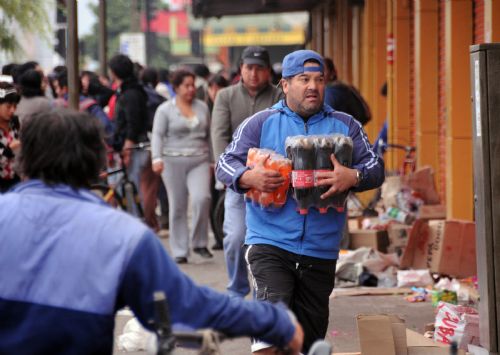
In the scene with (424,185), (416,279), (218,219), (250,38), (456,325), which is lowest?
(416,279)

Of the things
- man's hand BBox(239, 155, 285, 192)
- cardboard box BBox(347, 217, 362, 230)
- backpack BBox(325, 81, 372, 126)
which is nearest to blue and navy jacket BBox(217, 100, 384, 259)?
man's hand BBox(239, 155, 285, 192)

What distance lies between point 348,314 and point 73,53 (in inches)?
150

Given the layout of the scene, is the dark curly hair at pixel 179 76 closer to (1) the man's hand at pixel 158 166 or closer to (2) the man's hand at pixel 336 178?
(1) the man's hand at pixel 158 166

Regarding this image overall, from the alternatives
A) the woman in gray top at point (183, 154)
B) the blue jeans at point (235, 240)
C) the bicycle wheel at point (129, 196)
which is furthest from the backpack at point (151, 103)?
the blue jeans at point (235, 240)

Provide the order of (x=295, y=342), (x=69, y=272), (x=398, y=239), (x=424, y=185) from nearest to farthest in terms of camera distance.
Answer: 1. (x=69, y=272)
2. (x=295, y=342)
3. (x=398, y=239)
4. (x=424, y=185)

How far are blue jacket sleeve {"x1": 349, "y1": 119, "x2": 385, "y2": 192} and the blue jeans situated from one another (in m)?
2.61

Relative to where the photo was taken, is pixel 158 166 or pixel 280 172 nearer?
pixel 280 172

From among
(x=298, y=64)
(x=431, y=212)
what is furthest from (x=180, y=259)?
(x=298, y=64)

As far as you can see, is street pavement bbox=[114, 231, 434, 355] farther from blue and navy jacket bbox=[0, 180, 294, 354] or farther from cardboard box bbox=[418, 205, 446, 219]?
blue and navy jacket bbox=[0, 180, 294, 354]

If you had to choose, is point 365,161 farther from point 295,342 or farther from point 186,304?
point 186,304

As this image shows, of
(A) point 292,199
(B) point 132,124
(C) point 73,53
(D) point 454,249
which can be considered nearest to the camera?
(A) point 292,199

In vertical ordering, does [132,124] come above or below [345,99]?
below

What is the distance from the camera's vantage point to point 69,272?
11.0ft

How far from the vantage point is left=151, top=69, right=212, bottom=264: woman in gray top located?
40.3 ft
